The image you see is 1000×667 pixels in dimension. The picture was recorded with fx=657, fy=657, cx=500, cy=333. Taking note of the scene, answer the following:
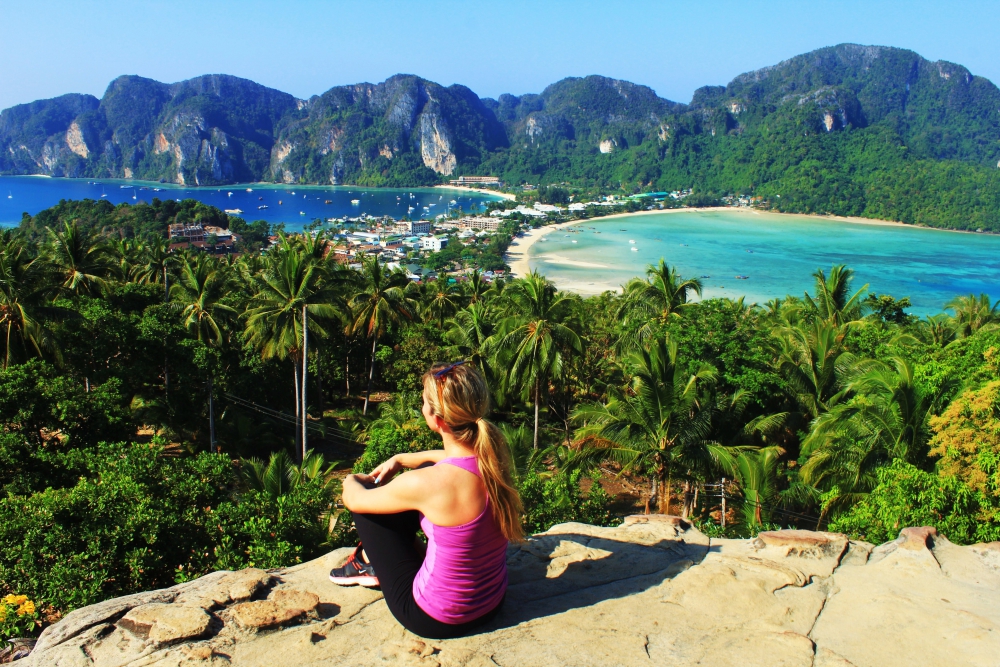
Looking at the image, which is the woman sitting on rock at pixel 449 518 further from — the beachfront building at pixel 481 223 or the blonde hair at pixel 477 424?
the beachfront building at pixel 481 223

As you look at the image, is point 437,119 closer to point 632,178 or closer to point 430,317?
point 632,178

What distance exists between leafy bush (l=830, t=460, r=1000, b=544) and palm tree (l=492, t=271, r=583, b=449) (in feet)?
22.8

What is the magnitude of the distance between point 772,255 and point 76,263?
66.1 m

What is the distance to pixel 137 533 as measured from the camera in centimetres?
494

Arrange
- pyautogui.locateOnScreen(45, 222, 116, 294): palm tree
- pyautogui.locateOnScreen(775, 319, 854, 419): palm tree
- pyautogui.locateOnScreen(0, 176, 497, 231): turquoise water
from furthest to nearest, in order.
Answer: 1. pyautogui.locateOnScreen(0, 176, 497, 231): turquoise water
2. pyautogui.locateOnScreen(45, 222, 116, 294): palm tree
3. pyautogui.locateOnScreen(775, 319, 854, 419): palm tree

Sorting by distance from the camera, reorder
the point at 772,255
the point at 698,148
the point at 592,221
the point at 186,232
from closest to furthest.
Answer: the point at 186,232
the point at 772,255
the point at 592,221
the point at 698,148

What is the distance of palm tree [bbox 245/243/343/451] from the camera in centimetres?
1380

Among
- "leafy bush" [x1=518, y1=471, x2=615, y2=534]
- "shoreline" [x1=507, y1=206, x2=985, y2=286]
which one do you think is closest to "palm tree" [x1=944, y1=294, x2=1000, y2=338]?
"leafy bush" [x1=518, y1=471, x2=615, y2=534]

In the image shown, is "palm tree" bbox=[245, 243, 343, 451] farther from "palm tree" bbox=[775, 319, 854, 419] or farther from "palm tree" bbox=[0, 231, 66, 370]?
"palm tree" bbox=[775, 319, 854, 419]

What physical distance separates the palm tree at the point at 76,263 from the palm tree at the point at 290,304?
19.5 feet

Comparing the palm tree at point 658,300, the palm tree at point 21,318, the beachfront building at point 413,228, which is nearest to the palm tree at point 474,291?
the palm tree at point 658,300

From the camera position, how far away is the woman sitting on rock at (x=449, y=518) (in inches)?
104

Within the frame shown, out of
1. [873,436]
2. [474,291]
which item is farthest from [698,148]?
[873,436]

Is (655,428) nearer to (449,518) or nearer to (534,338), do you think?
(534,338)
